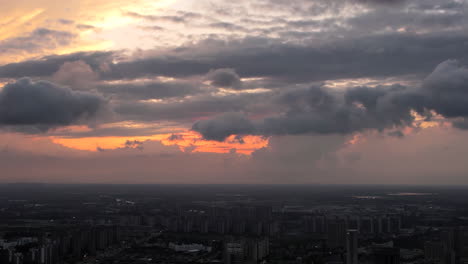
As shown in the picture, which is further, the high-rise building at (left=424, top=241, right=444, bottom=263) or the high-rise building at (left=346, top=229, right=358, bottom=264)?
the high-rise building at (left=424, top=241, right=444, bottom=263)

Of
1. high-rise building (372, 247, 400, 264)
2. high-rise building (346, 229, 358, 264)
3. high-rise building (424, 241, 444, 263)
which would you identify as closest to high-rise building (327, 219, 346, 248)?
high-rise building (424, 241, 444, 263)

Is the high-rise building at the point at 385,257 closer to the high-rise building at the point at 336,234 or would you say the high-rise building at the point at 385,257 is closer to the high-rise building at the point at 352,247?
the high-rise building at the point at 352,247

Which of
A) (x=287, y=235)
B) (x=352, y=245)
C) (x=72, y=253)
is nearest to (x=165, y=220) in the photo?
(x=287, y=235)

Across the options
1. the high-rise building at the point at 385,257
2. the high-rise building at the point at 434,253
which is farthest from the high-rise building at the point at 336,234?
the high-rise building at the point at 385,257

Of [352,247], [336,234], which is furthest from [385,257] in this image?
[336,234]

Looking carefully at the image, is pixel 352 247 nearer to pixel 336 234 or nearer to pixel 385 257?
pixel 385 257

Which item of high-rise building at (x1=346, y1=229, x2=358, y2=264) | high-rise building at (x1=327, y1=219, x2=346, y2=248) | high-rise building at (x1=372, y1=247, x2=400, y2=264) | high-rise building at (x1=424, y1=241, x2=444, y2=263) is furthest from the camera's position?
high-rise building at (x1=327, y1=219, x2=346, y2=248)

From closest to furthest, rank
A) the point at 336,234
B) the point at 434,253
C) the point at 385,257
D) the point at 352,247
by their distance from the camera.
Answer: the point at 385,257 < the point at 352,247 < the point at 434,253 < the point at 336,234

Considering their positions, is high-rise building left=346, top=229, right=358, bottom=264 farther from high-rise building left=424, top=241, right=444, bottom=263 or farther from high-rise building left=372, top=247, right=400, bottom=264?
high-rise building left=424, top=241, right=444, bottom=263

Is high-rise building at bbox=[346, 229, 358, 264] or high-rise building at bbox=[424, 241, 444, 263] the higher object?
high-rise building at bbox=[346, 229, 358, 264]

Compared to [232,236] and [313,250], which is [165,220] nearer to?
[232,236]

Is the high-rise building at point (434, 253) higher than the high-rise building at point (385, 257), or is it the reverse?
the high-rise building at point (385, 257)

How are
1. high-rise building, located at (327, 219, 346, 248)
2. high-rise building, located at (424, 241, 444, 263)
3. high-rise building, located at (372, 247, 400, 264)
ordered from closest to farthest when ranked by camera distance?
high-rise building, located at (372, 247, 400, 264), high-rise building, located at (424, 241, 444, 263), high-rise building, located at (327, 219, 346, 248)
